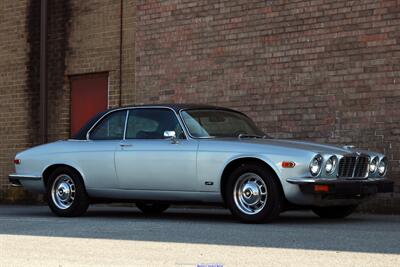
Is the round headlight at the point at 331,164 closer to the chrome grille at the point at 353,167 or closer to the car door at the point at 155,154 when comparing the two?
the chrome grille at the point at 353,167

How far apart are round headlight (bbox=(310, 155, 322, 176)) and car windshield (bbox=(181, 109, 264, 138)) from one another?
4.28 feet

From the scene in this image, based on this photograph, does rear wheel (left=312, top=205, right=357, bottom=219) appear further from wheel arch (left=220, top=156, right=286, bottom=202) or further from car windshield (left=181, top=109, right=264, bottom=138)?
wheel arch (left=220, top=156, right=286, bottom=202)

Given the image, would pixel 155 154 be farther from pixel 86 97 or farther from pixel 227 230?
pixel 86 97

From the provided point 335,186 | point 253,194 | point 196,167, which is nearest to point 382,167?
point 335,186

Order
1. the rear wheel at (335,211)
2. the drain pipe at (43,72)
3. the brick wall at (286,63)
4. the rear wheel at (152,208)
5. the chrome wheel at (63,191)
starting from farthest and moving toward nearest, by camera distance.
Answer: the drain pipe at (43,72) → the brick wall at (286,63) → the rear wheel at (152,208) → the chrome wheel at (63,191) → the rear wheel at (335,211)

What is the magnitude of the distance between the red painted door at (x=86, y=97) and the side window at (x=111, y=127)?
4.68 m

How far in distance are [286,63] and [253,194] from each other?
4.38m

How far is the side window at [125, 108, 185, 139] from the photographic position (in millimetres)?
9820

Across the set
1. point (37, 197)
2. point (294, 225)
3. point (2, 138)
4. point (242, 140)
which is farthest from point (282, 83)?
point (2, 138)

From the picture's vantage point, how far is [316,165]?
8.75m

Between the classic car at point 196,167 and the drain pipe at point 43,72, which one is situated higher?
the drain pipe at point 43,72

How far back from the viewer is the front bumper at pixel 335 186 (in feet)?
28.3

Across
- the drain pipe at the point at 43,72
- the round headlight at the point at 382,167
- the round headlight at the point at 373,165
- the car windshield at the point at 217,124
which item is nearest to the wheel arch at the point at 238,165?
the car windshield at the point at 217,124

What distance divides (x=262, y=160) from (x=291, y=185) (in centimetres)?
44
